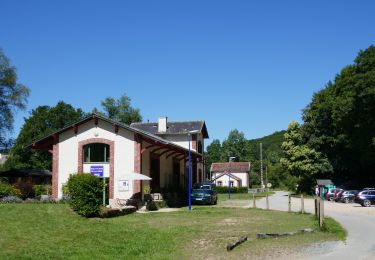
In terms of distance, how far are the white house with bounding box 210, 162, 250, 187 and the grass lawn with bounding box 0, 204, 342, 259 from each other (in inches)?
3131

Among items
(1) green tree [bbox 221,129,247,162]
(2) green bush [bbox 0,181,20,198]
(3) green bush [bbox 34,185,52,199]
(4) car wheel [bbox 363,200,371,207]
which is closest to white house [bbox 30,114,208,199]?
(3) green bush [bbox 34,185,52,199]

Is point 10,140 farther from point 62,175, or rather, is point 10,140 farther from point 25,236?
point 25,236

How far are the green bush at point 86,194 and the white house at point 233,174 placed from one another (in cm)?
7688

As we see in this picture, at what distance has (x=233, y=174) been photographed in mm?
103562

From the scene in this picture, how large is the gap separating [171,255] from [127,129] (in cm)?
2212

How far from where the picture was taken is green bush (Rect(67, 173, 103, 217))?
21.4m

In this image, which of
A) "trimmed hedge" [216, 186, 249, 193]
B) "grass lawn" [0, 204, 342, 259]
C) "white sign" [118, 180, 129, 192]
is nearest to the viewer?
"grass lawn" [0, 204, 342, 259]

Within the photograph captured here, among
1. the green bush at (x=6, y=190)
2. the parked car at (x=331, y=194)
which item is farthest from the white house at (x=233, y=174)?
the green bush at (x=6, y=190)

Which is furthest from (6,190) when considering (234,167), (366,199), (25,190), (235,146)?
(235,146)

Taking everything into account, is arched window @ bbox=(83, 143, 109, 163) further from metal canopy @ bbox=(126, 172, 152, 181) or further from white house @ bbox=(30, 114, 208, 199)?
metal canopy @ bbox=(126, 172, 152, 181)

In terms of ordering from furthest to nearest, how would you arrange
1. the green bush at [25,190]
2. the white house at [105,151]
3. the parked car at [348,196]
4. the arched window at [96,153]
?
the parked car at [348,196] < the arched window at [96,153] < the white house at [105,151] < the green bush at [25,190]

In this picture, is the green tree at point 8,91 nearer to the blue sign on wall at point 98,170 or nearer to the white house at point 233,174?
the blue sign on wall at point 98,170

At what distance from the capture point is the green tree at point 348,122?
47125 mm

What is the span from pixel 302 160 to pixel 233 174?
41.2 metres
